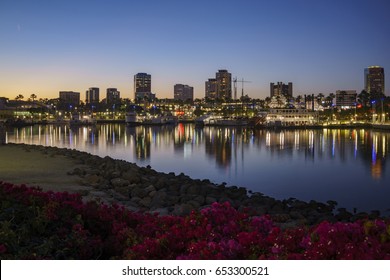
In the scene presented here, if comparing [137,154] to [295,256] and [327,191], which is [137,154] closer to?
[327,191]

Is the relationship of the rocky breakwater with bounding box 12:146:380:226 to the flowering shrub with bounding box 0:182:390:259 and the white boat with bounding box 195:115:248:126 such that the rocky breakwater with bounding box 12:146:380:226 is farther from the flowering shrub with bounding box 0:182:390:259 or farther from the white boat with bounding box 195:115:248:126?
the white boat with bounding box 195:115:248:126

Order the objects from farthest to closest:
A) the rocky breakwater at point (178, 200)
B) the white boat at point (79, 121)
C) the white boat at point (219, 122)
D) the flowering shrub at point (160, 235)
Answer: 1. the white boat at point (79, 121)
2. the white boat at point (219, 122)
3. the rocky breakwater at point (178, 200)
4. the flowering shrub at point (160, 235)

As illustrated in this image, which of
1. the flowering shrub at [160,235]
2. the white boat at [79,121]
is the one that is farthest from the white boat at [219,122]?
the flowering shrub at [160,235]

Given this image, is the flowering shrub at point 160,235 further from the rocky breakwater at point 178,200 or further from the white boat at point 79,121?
the white boat at point 79,121

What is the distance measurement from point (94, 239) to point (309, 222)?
8455mm

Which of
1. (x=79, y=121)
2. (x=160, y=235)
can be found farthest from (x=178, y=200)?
(x=79, y=121)

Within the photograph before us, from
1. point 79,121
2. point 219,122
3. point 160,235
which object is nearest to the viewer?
point 160,235

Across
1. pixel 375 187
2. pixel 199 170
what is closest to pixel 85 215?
pixel 375 187

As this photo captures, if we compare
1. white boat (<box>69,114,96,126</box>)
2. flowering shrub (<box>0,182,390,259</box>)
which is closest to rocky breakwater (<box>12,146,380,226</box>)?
flowering shrub (<box>0,182,390,259</box>)

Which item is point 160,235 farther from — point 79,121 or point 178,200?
point 79,121

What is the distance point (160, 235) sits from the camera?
19.6 ft

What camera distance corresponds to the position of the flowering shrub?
4680 millimetres

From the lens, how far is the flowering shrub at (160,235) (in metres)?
4.68

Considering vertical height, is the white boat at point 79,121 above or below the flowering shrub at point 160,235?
below
